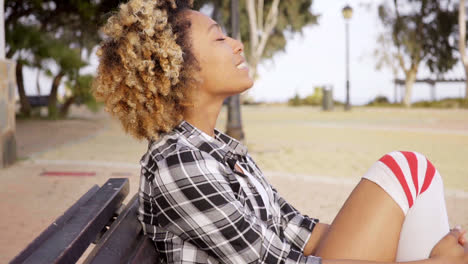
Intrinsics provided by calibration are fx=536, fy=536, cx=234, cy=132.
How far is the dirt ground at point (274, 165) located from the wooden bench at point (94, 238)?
2.19 m

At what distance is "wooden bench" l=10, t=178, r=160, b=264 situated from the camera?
1.40 meters

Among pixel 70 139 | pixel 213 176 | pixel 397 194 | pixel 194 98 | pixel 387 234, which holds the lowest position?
pixel 70 139

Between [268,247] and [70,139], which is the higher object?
[268,247]

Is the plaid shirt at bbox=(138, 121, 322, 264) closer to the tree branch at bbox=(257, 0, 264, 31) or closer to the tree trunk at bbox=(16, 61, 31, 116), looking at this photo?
the tree trunk at bbox=(16, 61, 31, 116)

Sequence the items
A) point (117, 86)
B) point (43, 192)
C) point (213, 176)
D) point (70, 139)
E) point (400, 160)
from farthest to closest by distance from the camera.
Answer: point (70, 139)
point (43, 192)
point (400, 160)
point (117, 86)
point (213, 176)

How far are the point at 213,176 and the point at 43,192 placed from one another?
5.07 meters

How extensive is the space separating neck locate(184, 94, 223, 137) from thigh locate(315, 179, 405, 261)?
0.58m

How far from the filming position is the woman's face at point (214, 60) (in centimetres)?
191

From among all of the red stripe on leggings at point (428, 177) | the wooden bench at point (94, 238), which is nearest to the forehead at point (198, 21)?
the wooden bench at point (94, 238)

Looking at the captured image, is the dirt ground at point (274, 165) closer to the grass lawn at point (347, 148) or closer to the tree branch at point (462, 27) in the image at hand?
the grass lawn at point (347, 148)

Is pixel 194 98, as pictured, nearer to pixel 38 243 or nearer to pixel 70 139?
pixel 38 243

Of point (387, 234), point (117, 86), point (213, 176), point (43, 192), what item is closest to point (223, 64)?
point (117, 86)

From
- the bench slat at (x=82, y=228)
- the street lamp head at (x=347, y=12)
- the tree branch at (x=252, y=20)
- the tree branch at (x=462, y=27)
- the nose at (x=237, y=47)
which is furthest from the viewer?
the tree branch at (x=252, y=20)

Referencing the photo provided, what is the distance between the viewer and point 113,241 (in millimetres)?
1605
